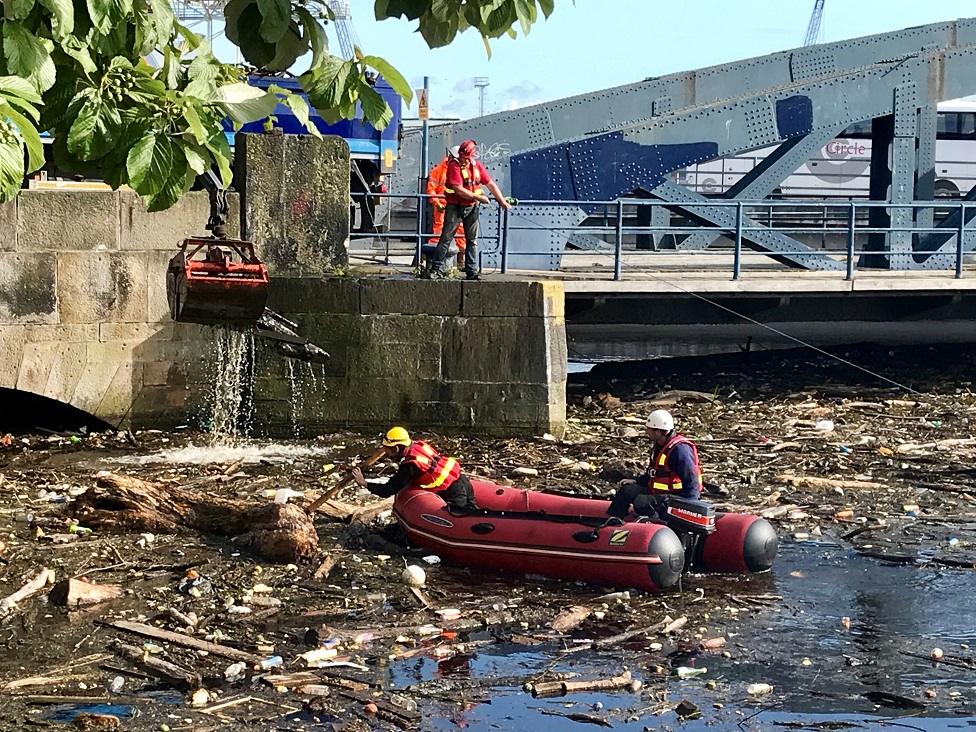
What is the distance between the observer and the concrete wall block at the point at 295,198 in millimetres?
14148

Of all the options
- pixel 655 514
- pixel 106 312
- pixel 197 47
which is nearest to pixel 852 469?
pixel 655 514

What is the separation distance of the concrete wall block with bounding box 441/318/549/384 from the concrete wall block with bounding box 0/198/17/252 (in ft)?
14.6

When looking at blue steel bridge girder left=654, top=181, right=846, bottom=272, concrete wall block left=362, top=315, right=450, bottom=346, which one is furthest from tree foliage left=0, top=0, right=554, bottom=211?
blue steel bridge girder left=654, top=181, right=846, bottom=272

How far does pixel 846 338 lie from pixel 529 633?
42.9 ft

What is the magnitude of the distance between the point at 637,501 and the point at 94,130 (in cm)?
632

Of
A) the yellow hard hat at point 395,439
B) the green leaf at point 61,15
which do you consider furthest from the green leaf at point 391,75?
the yellow hard hat at point 395,439

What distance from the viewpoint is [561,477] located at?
509 inches

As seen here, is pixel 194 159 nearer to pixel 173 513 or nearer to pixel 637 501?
pixel 637 501

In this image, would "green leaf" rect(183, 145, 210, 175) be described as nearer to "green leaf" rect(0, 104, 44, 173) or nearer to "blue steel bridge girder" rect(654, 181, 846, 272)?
"green leaf" rect(0, 104, 44, 173)

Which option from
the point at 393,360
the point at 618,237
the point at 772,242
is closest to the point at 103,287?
the point at 393,360

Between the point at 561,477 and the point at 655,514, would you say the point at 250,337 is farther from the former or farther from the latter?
the point at 655,514

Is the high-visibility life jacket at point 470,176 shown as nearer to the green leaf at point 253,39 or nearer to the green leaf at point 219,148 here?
the green leaf at point 253,39

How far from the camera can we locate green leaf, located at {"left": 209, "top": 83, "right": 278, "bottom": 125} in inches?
159

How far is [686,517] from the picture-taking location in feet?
31.6
